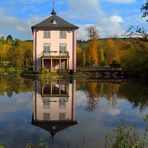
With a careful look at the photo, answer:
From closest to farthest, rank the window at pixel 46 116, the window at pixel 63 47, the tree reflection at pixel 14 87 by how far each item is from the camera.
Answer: the window at pixel 46 116, the tree reflection at pixel 14 87, the window at pixel 63 47

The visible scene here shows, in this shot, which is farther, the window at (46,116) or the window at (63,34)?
the window at (63,34)

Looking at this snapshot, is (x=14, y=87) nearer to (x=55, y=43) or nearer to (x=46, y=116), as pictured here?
(x=46, y=116)

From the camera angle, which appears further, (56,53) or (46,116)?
(56,53)

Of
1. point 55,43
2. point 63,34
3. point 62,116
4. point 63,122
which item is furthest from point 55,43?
point 63,122

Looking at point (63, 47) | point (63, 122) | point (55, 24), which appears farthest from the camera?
point (55, 24)

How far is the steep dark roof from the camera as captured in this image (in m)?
48.2

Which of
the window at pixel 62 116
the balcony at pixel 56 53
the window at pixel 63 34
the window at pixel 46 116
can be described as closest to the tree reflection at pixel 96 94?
the window at pixel 62 116

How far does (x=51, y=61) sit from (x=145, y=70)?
1243 cm

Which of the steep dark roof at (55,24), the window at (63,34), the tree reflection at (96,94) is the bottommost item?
the tree reflection at (96,94)

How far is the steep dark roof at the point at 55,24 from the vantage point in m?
48.2

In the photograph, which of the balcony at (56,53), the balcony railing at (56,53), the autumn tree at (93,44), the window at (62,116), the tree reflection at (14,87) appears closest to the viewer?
the window at (62,116)

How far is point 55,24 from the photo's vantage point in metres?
48.8

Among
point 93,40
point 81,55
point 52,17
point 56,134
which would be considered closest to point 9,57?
point 81,55

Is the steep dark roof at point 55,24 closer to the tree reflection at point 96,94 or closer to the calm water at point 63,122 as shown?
the tree reflection at point 96,94
